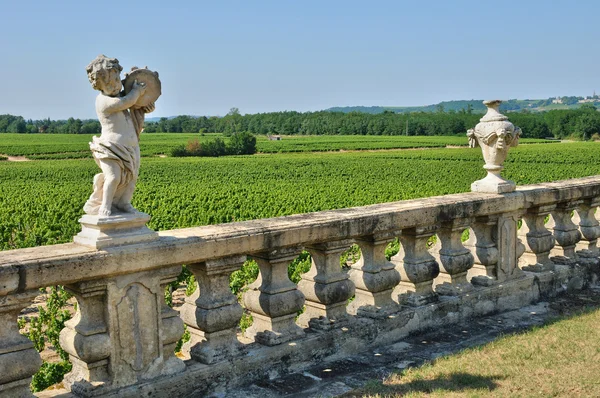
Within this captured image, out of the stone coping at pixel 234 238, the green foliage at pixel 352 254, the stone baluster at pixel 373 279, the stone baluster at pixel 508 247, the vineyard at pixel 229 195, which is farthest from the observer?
the vineyard at pixel 229 195

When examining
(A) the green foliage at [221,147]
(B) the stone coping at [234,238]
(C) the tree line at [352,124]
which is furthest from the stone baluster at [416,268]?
(C) the tree line at [352,124]

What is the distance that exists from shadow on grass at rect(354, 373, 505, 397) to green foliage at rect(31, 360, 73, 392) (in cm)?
306

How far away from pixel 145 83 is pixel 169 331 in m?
1.49

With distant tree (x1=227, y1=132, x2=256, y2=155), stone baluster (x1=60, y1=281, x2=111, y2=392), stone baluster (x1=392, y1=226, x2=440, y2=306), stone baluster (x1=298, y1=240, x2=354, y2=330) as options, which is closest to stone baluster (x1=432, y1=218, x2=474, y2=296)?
stone baluster (x1=392, y1=226, x2=440, y2=306)

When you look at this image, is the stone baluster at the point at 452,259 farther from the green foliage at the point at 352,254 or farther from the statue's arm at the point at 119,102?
the green foliage at the point at 352,254

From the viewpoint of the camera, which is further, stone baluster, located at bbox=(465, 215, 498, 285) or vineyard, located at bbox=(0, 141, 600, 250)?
vineyard, located at bbox=(0, 141, 600, 250)

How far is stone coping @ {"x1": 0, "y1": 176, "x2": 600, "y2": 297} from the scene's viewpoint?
350 centimetres

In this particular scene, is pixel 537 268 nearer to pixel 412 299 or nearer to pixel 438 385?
pixel 412 299

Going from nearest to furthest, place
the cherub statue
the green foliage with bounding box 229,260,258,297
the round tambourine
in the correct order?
the cherub statue
the round tambourine
the green foliage with bounding box 229,260,258,297

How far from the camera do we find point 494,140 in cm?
643

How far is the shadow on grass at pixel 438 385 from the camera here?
424 cm

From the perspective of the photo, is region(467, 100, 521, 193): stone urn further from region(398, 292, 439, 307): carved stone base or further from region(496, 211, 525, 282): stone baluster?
region(398, 292, 439, 307): carved stone base

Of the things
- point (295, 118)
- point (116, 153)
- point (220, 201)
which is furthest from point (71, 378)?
point (295, 118)

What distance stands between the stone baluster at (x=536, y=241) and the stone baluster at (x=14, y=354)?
198 inches
